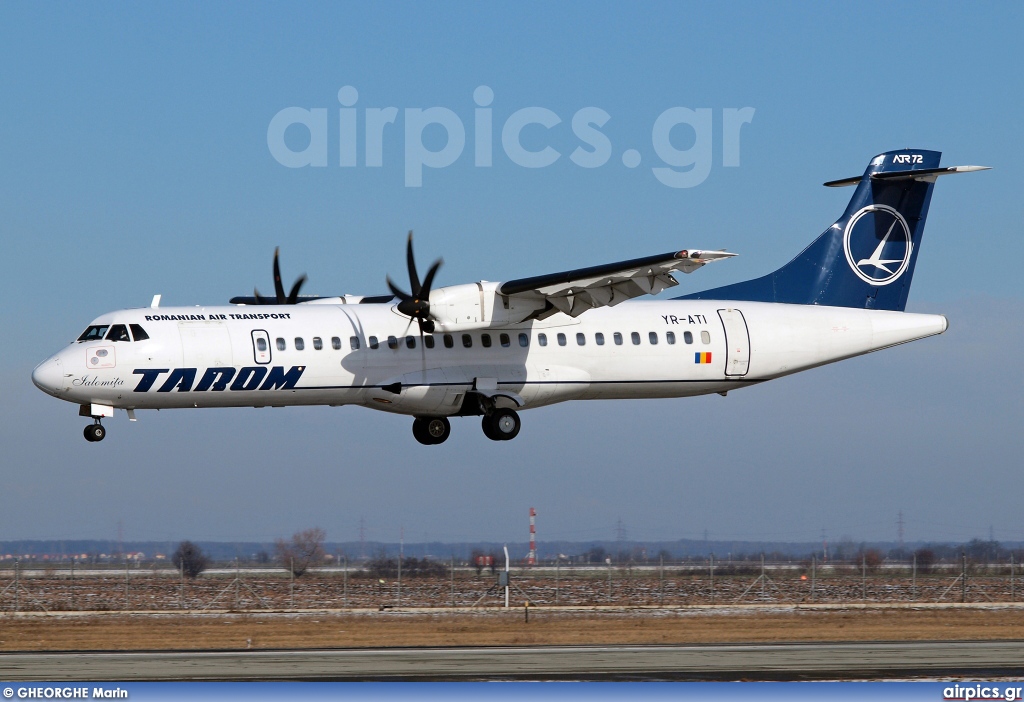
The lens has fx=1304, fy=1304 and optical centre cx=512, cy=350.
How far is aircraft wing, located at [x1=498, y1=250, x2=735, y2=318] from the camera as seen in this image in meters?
29.5

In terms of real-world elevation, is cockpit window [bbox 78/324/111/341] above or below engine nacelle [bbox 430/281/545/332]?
below

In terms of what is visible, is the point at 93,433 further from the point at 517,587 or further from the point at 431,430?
the point at 517,587

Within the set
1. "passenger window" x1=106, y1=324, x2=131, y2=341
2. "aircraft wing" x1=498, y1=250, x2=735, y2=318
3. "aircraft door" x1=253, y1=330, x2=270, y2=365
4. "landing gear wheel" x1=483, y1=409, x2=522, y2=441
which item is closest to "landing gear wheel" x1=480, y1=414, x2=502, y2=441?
"landing gear wheel" x1=483, y1=409, x2=522, y2=441

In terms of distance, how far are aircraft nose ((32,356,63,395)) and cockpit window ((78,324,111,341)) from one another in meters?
0.91

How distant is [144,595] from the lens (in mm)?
45656

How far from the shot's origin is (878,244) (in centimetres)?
3753

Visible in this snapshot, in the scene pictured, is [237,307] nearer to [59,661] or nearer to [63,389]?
[63,389]

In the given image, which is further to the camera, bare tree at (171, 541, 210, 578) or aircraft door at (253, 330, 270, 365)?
bare tree at (171, 541, 210, 578)

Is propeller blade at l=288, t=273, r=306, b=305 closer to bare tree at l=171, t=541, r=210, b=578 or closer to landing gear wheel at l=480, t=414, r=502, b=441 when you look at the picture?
landing gear wheel at l=480, t=414, r=502, b=441

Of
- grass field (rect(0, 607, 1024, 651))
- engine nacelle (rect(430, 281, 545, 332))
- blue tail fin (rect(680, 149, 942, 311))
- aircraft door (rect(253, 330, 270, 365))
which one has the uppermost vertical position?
blue tail fin (rect(680, 149, 942, 311))

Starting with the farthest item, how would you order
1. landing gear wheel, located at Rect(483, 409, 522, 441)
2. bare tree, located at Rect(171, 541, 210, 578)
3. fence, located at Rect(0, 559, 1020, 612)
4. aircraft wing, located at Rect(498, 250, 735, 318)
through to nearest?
bare tree, located at Rect(171, 541, 210, 578)
fence, located at Rect(0, 559, 1020, 612)
landing gear wheel, located at Rect(483, 409, 522, 441)
aircraft wing, located at Rect(498, 250, 735, 318)

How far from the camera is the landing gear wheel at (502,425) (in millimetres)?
32594

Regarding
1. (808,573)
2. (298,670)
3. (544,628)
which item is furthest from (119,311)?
(808,573)

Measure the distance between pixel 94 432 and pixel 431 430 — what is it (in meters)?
8.65
